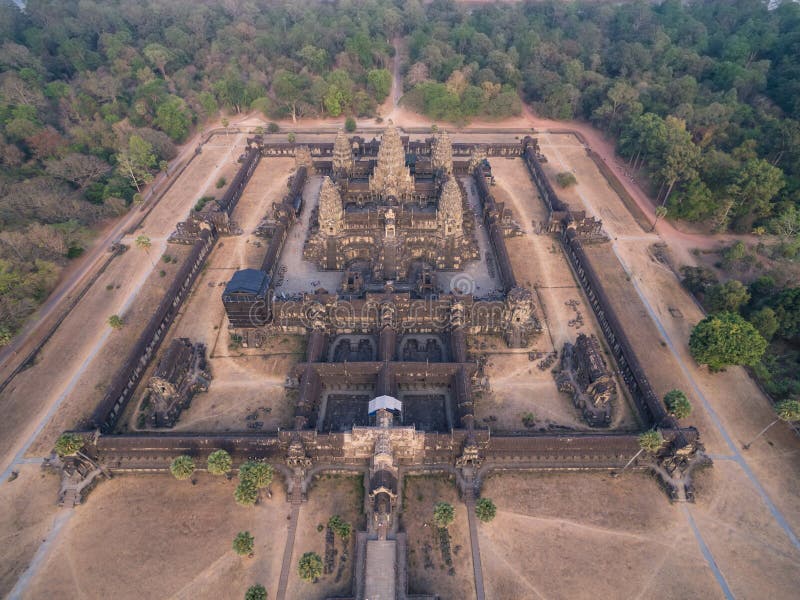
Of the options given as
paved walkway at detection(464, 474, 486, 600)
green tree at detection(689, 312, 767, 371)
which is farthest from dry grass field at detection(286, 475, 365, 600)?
green tree at detection(689, 312, 767, 371)

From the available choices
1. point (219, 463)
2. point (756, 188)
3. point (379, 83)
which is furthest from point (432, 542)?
point (379, 83)

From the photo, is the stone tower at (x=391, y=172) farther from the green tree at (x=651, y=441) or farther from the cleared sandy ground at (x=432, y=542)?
the green tree at (x=651, y=441)

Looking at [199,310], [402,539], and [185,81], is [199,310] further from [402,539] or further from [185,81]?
[185,81]

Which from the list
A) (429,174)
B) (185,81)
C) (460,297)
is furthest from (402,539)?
(185,81)

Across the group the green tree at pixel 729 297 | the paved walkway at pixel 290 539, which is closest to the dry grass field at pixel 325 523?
the paved walkway at pixel 290 539

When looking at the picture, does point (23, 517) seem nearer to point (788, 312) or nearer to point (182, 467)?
point (182, 467)

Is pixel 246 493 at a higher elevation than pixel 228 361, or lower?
lower
